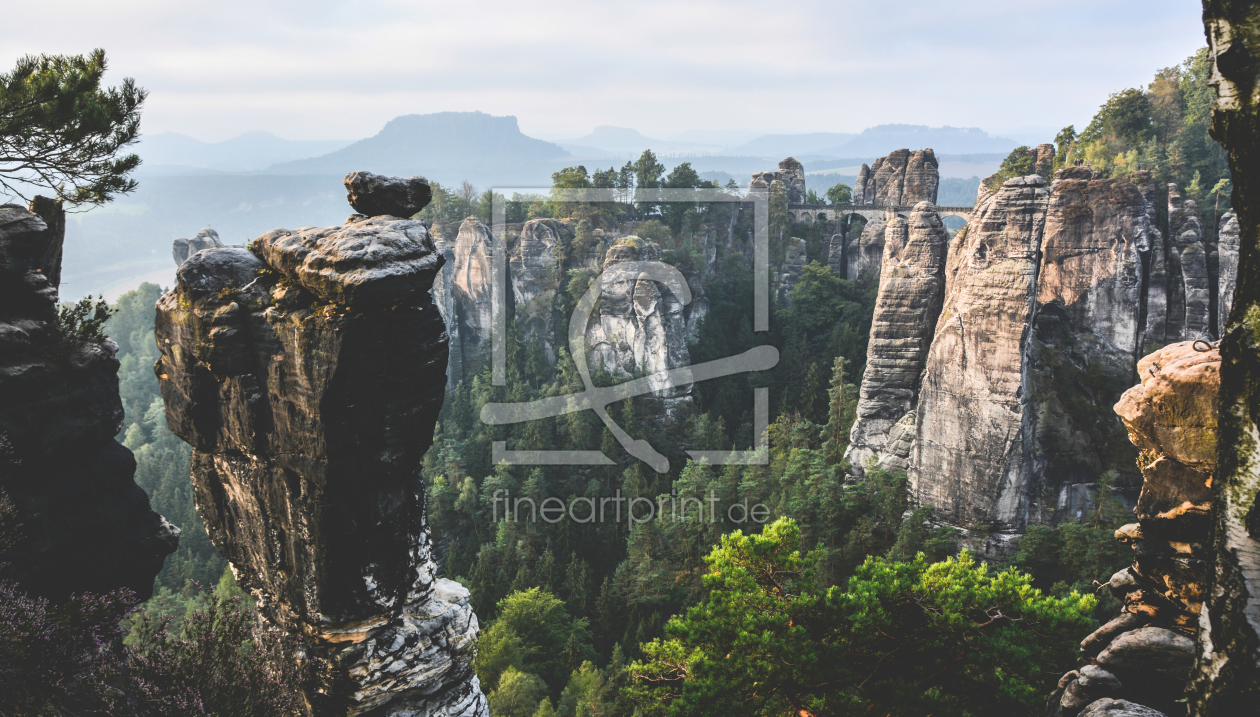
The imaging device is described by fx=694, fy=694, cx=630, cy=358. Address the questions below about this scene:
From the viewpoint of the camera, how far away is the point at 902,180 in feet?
175

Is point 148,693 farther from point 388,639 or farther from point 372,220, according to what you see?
point 372,220

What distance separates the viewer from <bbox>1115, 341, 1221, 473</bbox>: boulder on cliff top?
271 inches

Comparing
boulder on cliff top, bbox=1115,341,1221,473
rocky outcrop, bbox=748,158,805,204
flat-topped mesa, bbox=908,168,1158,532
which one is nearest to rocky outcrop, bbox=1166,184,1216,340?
flat-topped mesa, bbox=908,168,1158,532

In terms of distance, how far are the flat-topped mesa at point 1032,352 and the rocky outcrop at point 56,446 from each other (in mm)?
24654

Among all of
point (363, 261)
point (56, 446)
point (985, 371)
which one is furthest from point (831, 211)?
point (56, 446)

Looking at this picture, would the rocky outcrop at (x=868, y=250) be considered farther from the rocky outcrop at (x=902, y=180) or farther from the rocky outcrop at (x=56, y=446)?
the rocky outcrop at (x=56, y=446)

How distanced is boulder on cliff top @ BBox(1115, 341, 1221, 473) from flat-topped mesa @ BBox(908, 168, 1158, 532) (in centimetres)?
1806

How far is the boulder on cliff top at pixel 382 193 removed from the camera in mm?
8719

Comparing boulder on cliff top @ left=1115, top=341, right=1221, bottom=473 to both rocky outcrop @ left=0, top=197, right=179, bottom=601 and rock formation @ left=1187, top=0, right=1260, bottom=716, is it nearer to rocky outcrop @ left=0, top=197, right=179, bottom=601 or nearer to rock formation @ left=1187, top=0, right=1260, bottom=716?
rock formation @ left=1187, top=0, right=1260, bottom=716

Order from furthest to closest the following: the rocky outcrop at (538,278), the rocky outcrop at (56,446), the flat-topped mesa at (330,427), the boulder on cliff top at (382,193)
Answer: the rocky outcrop at (538,278), the boulder on cliff top at (382,193), the flat-topped mesa at (330,427), the rocky outcrop at (56,446)

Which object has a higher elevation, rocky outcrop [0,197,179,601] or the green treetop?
the green treetop

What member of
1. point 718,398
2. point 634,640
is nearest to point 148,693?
point 634,640

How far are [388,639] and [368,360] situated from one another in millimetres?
3658

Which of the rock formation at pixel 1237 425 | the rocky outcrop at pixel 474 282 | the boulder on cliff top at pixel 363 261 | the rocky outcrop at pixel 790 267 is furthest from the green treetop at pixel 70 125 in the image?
the rocky outcrop at pixel 790 267
